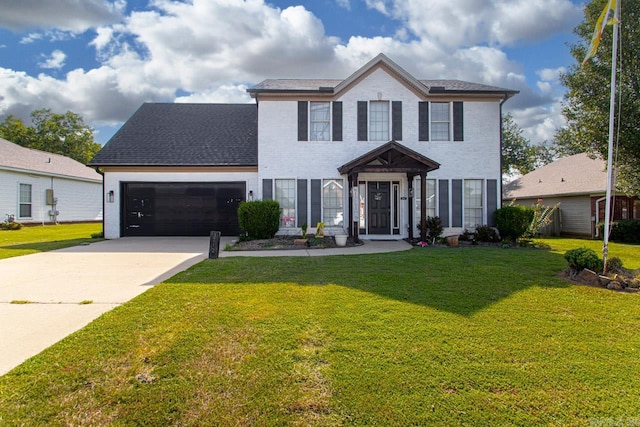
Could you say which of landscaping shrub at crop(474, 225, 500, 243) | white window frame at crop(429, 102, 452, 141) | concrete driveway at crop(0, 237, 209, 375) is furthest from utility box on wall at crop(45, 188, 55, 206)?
landscaping shrub at crop(474, 225, 500, 243)

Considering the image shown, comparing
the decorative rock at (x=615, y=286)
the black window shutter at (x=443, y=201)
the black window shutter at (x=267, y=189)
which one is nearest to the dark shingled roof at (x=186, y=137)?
the black window shutter at (x=267, y=189)

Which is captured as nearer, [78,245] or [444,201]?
[78,245]

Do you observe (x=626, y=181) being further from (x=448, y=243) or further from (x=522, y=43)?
(x=448, y=243)

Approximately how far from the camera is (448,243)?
1195 cm

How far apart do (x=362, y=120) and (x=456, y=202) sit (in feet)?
16.3

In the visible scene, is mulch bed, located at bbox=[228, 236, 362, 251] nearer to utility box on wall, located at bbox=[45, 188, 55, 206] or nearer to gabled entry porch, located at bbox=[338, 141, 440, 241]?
gabled entry porch, located at bbox=[338, 141, 440, 241]

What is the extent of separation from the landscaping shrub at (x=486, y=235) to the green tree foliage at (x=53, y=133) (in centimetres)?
4322

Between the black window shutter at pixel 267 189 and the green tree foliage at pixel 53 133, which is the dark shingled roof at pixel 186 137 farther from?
the green tree foliage at pixel 53 133

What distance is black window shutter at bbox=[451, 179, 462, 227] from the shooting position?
13.4 metres

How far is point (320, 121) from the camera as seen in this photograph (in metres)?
13.4

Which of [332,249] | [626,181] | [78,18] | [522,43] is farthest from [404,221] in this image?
[78,18]

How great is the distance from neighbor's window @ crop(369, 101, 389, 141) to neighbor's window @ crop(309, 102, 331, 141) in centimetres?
172

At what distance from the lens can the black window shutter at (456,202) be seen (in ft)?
43.9

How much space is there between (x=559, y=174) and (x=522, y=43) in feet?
36.3
